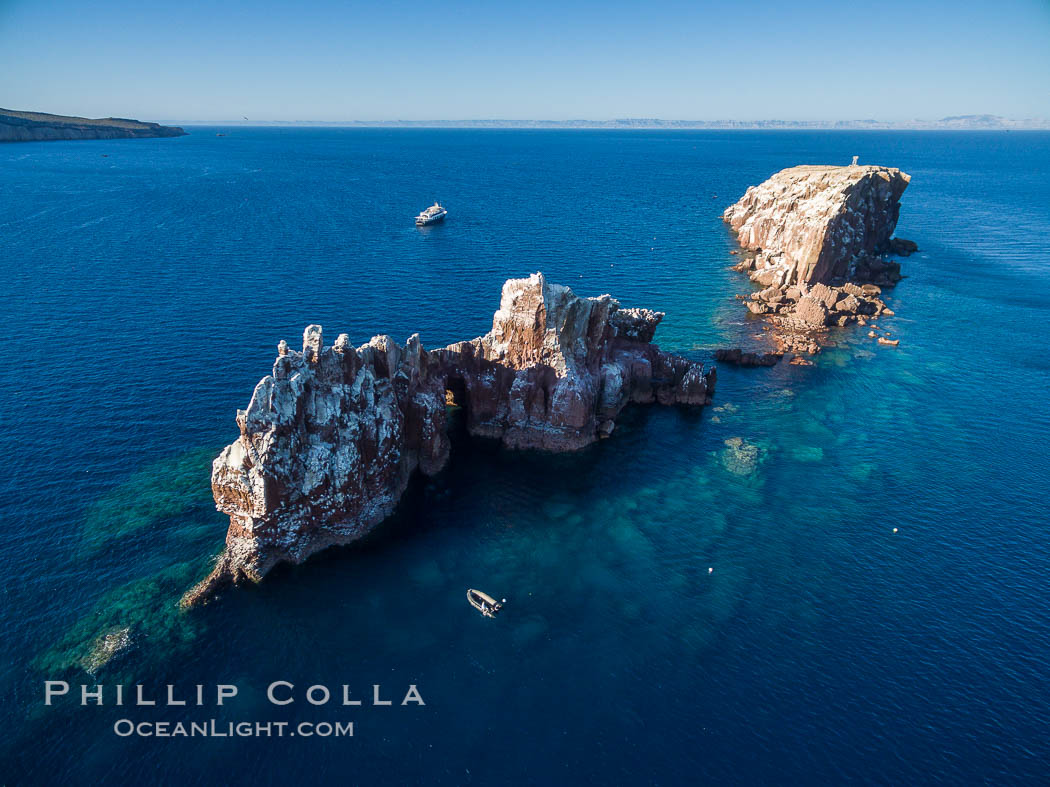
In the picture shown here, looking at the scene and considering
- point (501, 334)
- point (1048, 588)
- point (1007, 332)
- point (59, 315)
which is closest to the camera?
point (1048, 588)

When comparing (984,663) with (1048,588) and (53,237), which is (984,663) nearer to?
(1048,588)

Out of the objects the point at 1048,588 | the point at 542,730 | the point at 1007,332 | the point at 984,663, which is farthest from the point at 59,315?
the point at 1007,332

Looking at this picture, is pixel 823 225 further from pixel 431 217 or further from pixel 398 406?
pixel 431 217

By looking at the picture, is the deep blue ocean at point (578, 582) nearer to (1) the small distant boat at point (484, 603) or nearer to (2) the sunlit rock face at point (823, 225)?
(1) the small distant boat at point (484, 603)

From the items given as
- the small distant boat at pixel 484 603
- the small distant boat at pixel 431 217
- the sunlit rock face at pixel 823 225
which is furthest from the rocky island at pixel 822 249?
the small distant boat at pixel 431 217

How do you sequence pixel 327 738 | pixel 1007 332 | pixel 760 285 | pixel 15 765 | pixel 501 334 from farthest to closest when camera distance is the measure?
pixel 760 285 < pixel 1007 332 < pixel 501 334 < pixel 327 738 < pixel 15 765
